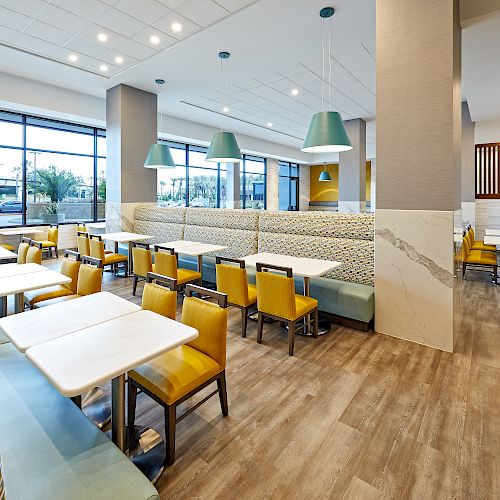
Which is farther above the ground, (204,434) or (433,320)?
(433,320)

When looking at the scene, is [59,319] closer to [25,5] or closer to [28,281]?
[28,281]

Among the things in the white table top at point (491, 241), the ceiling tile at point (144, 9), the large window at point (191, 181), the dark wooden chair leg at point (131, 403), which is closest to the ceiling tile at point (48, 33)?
the ceiling tile at point (144, 9)

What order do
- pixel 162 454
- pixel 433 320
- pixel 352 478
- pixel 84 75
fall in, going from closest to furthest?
pixel 352 478
pixel 162 454
pixel 433 320
pixel 84 75

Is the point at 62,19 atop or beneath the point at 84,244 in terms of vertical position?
atop

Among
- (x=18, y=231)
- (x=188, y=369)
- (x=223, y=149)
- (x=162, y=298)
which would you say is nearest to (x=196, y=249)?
(x=223, y=149)

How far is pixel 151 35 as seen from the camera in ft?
15.0

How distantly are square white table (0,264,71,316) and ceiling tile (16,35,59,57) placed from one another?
378 cm

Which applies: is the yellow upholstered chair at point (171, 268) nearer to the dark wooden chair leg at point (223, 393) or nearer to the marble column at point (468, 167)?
the dark wooden chair leg at point (223, 393)

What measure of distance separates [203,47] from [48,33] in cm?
212

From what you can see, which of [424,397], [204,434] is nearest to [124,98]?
[204,434]

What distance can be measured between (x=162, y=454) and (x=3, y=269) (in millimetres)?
2588

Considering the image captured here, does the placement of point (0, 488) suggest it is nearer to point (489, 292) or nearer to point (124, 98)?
point (489, 292)

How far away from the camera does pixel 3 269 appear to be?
129 inches

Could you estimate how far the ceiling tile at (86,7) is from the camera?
386cm
